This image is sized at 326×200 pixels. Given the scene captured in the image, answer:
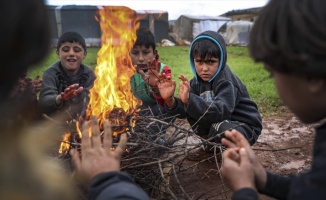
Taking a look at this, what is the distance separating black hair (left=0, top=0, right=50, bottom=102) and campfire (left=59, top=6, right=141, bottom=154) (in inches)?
71.7

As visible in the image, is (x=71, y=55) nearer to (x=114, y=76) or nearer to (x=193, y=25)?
(x=114, y=76)

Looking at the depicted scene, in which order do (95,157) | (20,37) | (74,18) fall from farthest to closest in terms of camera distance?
1. (74,18)
2. (95,157)
3. (20,37)

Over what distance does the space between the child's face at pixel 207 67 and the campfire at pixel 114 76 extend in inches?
29.8

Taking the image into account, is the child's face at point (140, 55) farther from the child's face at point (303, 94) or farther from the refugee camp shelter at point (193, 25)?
the refugee camp shelter at point (193, 25)

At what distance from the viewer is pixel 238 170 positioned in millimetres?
1836

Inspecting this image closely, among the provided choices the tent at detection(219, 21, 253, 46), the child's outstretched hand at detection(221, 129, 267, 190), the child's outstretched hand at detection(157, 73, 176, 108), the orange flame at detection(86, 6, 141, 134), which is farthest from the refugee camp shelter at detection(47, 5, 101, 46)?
the child's outstretched hand at detection(221, 129, 267, 190)

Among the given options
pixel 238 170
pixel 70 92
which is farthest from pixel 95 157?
pixel 70 92

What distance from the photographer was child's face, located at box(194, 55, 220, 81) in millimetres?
4027

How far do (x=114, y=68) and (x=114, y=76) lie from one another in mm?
121

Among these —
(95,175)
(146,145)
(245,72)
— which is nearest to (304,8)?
(95,175)

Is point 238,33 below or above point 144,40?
below

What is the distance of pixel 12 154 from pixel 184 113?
9.61 feet

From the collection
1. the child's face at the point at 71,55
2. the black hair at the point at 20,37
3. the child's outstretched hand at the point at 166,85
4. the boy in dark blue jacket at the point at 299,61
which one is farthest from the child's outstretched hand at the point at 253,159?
the child's face at the point at 71,55

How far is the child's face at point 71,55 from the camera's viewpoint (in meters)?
4.51
